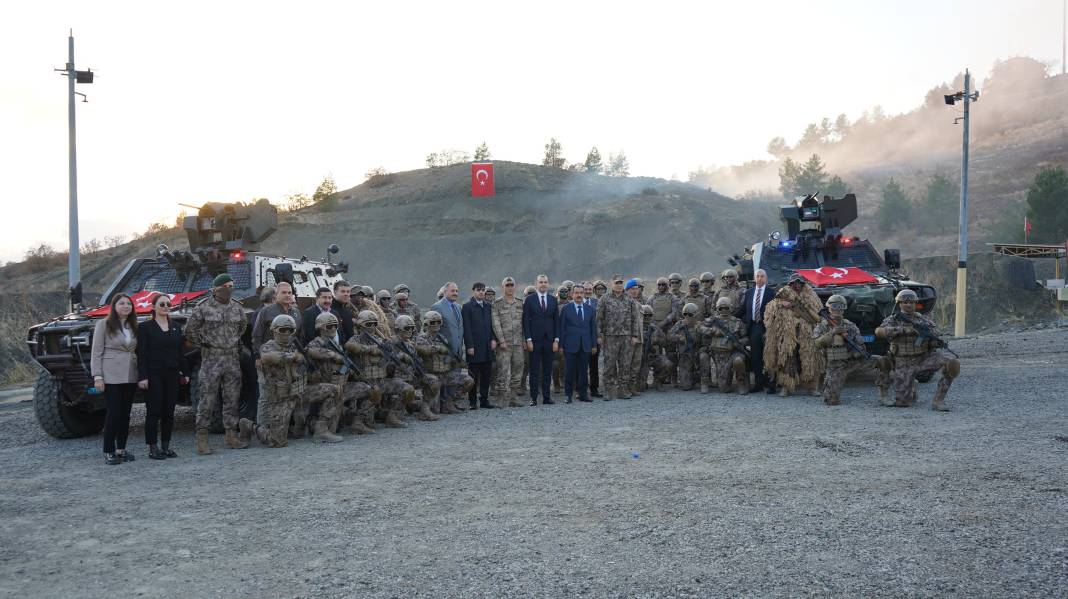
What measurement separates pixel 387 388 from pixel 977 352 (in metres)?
11.7

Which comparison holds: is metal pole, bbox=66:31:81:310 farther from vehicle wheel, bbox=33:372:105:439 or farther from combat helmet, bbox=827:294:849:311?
combat helmet, bbox=827:294:849:311

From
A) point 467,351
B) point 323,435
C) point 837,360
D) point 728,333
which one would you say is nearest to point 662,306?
point 728,333

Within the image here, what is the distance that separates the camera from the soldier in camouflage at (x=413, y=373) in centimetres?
970

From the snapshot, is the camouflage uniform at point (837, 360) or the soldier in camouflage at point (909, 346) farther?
the camouflage uniform at point (837, 360)

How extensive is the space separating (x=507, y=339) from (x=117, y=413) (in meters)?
5.02

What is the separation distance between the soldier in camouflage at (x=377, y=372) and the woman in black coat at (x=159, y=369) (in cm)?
192

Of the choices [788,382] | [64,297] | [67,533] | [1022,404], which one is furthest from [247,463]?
[64,297]

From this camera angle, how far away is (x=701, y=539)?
4566 millimetres

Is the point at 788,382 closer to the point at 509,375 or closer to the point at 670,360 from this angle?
the point at 670,360

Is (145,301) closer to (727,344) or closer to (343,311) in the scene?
(343,311)

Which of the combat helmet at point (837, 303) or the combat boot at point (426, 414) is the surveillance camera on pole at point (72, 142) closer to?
the combat boot at point (426, 414)

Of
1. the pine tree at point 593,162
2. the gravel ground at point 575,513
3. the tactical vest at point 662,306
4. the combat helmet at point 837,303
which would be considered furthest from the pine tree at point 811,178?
the gravel ground at point 575,513

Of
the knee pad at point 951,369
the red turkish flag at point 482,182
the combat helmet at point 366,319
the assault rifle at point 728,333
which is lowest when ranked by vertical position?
the knee pad at point 951,369

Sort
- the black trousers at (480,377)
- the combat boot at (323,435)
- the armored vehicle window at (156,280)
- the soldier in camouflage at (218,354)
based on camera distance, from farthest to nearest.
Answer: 1. the black trousers at (480,377)
2. the armored vehicle window at (156,280)
3. the combat boot at (323,435)
4. the soldier in camouflage at (218,354)
